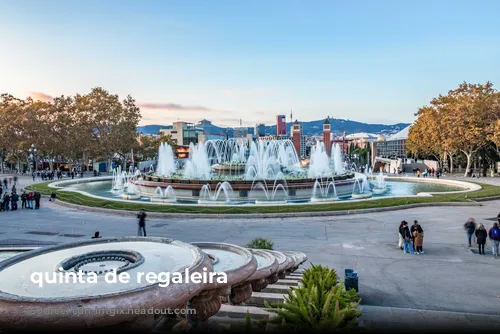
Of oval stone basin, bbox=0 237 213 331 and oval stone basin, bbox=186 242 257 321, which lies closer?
oval stone basin, bbox=0 237 213 331

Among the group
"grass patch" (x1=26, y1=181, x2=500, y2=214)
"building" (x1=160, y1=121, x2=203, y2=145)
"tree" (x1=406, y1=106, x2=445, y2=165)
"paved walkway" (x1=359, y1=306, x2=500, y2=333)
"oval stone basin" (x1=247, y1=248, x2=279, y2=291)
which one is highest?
"building" (x1=160, y1=121, x2=203, y2=145)

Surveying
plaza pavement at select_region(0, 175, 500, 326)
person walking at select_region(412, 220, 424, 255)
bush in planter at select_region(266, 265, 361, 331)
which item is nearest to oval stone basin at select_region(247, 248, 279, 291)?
bush in planter at select_region(266, 265, 361, 331)

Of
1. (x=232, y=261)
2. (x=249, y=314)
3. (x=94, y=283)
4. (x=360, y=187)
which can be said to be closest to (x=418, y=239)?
(x=232, y=261)

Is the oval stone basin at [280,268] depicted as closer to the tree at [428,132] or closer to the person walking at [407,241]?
the person walking at [407,241]

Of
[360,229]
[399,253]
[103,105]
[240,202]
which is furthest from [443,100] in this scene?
[103,105]

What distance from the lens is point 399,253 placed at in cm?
1276

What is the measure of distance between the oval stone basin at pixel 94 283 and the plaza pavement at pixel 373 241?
3833mm

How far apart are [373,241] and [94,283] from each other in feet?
39.2

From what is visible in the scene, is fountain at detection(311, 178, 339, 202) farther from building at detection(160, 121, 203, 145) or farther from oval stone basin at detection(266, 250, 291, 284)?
building at detection(160, 121, 203, 145)

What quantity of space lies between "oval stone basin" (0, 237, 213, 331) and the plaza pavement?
12.6ft

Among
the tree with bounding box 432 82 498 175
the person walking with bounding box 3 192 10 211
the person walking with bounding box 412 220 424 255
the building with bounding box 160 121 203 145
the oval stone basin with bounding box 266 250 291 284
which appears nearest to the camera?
the oval stone basin with bounding box 266 250 291 284

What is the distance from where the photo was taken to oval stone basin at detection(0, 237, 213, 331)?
135 inches

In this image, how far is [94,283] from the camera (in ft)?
15.2

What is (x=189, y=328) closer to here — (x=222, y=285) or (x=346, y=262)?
(x=222, y=285)
